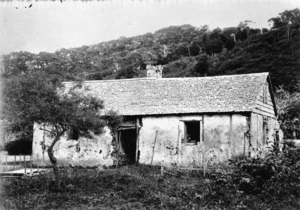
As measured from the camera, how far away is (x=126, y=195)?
40.0ft

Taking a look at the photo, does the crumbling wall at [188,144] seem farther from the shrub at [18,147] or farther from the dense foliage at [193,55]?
the dense foliage at [193,55]

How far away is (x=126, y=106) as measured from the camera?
2195cm

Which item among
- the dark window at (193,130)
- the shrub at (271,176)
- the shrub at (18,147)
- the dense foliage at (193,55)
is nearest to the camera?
the shrub at (271,176)

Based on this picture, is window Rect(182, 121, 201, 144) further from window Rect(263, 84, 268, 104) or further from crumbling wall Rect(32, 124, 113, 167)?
crumbling wall Rect(32, 124, 113, 167)

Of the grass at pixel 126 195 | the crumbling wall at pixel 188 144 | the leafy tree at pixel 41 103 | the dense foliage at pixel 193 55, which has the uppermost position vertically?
the dense foliage at pixel 193 55

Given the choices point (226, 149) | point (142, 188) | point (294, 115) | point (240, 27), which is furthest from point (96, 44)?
point (142, 188)

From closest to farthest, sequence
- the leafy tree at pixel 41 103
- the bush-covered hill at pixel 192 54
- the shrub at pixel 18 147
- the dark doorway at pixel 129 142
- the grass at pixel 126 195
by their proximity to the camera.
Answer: the grass at pixel 126 195
the leafy tree at pixel 41 103
the dark doorway at pixel 129 142
the shrub at pixel 18 147
the bush-covered hill at pixel 192 54

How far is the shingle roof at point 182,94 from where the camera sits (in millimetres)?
20297

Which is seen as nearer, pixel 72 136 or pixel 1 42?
pixel 1 42

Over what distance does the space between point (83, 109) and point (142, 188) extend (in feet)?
11.9

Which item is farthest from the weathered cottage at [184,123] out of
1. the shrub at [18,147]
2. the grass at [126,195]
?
the shrub at [18,147]

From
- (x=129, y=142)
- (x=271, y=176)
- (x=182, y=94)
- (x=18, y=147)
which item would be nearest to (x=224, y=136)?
(x=182, y=94)

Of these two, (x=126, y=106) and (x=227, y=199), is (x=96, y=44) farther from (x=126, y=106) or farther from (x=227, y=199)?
(x=227, y=199)

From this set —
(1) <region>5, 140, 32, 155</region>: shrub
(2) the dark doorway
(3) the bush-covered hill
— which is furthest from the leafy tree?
(3) the bush-covered hill
